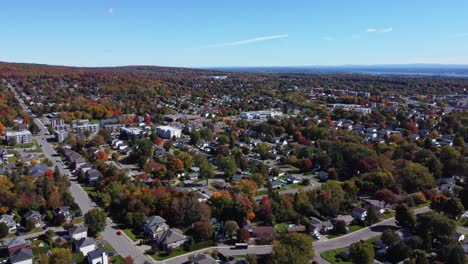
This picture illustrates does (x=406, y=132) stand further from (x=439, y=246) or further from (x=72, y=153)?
(x=72, y=153)

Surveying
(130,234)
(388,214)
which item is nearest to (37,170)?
(130,234)

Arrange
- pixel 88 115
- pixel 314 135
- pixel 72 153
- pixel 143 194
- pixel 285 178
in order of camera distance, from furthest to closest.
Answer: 1. pixel 88 115
2. pixel 314 135
3. pixel 72 153
4. pixel 285 178
5. pixel 143 194

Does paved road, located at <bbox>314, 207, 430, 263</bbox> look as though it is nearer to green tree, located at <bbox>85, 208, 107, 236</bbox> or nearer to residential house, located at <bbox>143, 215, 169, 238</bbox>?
residential house, located at <bbox>143, 215, 169, 238</bbox>

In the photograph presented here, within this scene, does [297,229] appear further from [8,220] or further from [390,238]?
[8,220]

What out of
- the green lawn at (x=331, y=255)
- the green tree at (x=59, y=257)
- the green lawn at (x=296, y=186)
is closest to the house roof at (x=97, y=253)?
the green tree at (x=59, y=257)

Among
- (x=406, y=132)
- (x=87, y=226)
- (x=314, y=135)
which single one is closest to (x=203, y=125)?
(x=314, y=135)

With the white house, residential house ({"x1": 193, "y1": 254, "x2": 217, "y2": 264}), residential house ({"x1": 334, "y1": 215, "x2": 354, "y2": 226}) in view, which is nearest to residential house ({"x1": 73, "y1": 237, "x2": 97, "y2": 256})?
residential house ({"x1": 193, "y1": 254, "x2": 217, "y2": 264})
